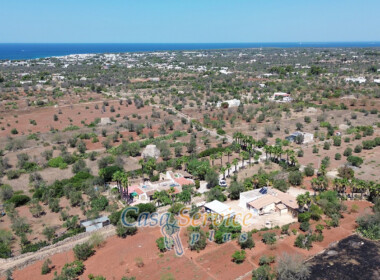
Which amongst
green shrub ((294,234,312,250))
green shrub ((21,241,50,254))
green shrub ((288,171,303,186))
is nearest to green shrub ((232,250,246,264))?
green shrub ((294,234,312,250))

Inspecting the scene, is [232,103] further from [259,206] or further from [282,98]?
[259,206]

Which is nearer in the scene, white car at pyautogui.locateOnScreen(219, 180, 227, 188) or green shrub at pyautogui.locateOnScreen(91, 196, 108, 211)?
green shrub at pyautogui.locateOnScreen(91, 196, 108, 211)

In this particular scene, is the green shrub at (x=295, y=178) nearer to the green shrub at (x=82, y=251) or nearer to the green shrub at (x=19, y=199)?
the green shrub at (x=82, y=251)

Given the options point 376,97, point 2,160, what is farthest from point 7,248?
point 376,97

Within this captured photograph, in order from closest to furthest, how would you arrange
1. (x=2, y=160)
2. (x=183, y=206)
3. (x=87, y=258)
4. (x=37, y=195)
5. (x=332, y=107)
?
1. (x=87, y=258)
2. (x=183, y=206)
3. (x=37, y=195)
4. (x=2, y=160)
5. (x=332, y=107)

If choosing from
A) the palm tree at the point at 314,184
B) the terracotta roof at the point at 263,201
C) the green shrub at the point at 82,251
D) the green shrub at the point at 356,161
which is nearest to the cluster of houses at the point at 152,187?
the terracotta roof at the point at 263,201

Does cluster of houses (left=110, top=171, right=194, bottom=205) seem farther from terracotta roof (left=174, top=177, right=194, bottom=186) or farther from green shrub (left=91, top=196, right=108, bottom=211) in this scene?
green shrub (left=91, top=196, right=108, bottom=211)

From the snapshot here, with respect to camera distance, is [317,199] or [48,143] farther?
[48,143]

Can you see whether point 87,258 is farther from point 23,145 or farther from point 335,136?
point 335,136

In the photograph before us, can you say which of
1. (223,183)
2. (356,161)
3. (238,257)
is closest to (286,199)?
(223,183)
